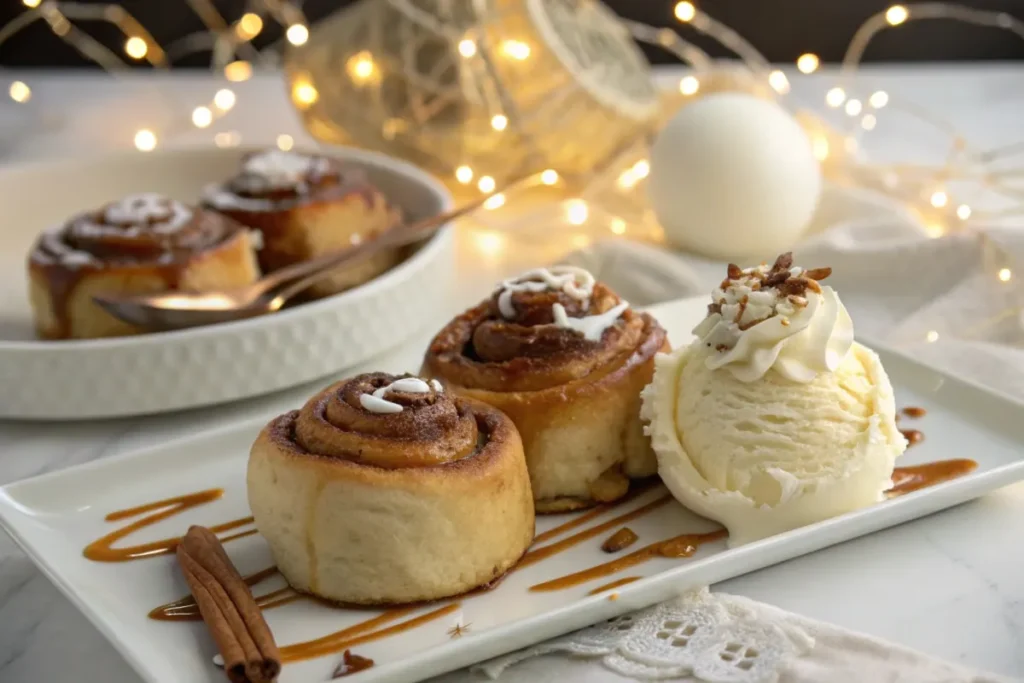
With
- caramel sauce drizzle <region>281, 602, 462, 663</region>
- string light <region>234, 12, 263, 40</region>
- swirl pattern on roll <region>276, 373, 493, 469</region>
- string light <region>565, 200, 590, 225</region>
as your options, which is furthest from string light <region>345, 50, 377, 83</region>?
caramel sauce drizzle <region>281, 602, 462, 663</region>

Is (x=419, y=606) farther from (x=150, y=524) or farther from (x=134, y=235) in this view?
(x=134, y=235)

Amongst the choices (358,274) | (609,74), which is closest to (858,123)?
(609,74)

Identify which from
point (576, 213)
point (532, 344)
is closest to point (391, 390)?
point (532, 344)

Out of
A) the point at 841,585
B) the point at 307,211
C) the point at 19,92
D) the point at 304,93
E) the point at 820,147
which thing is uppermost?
the point at 19,92

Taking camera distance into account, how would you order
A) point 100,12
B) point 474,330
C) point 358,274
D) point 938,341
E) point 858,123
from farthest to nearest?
1. point 100,12
2. point 858,123
3. point 358,274
4. point 938,341
5. point 474,330

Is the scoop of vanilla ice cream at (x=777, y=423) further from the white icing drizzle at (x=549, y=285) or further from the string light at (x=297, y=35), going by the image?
the string light at (x=297, y=35)

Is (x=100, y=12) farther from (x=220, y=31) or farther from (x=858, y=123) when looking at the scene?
(x=858, y=123)
